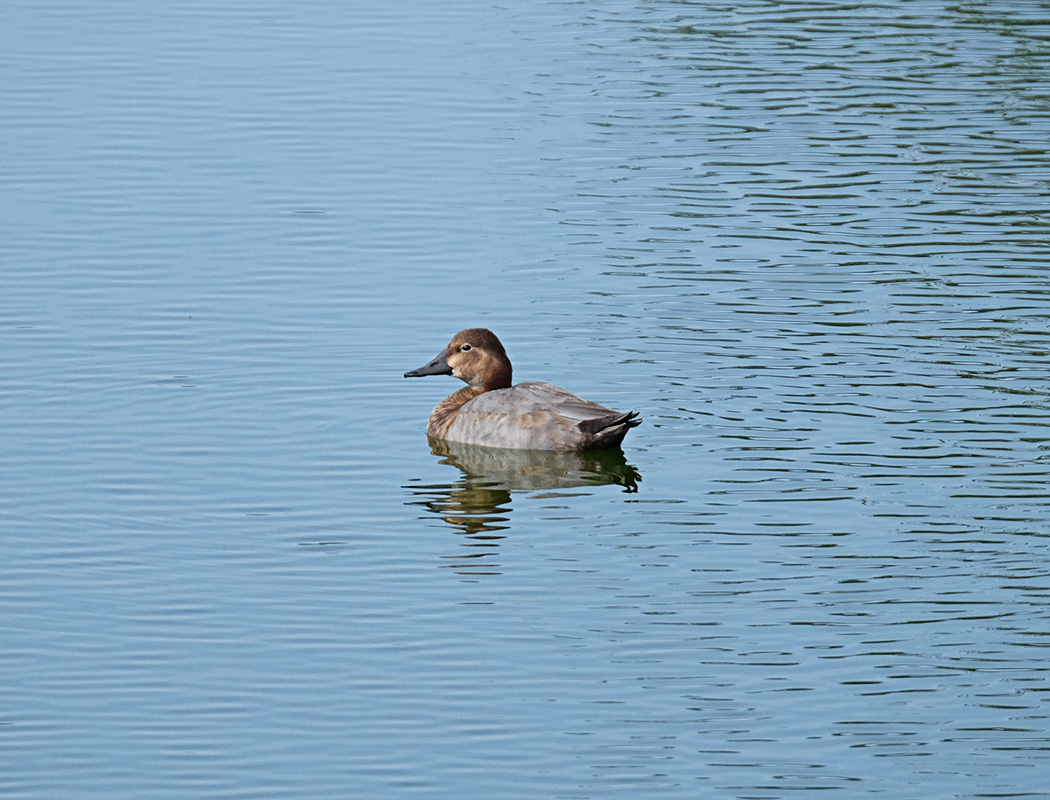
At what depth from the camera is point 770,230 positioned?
732 inches

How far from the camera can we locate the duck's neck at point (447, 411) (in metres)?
14.2

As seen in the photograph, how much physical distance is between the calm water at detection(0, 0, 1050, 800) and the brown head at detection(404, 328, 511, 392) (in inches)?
19.0

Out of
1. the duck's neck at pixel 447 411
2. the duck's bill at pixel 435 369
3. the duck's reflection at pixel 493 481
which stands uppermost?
the duck's bill at pixel 435 369

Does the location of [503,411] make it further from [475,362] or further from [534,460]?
[475,362]

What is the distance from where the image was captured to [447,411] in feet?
47.4

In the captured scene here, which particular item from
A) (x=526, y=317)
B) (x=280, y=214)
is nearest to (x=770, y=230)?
(x=526, y=317)

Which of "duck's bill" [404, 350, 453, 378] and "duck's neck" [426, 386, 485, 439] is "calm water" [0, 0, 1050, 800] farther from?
"duck's bill" [404, 350, 453, 378]

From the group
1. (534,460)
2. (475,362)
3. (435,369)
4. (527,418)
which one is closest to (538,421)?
(527,418)

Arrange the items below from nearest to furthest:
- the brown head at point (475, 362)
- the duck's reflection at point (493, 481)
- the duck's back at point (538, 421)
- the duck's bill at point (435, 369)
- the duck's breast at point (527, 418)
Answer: the duck's reflection at point (493, 481)
the duck's back at point (538, 421)
the duck's breast at point (527, 418)
the brown head at point (475, 362)
the duck's bill at point (435, 369)

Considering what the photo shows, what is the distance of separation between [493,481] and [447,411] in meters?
1.30

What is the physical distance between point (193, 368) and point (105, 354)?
799mm

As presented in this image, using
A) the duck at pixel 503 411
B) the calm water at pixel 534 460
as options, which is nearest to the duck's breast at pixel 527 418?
the duck at pixel 503 411

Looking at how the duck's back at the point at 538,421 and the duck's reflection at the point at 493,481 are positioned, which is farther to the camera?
the duck's back at the point at 538,421

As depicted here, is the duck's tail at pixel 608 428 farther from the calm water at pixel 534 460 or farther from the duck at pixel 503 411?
the calm water at pixel 534 460
